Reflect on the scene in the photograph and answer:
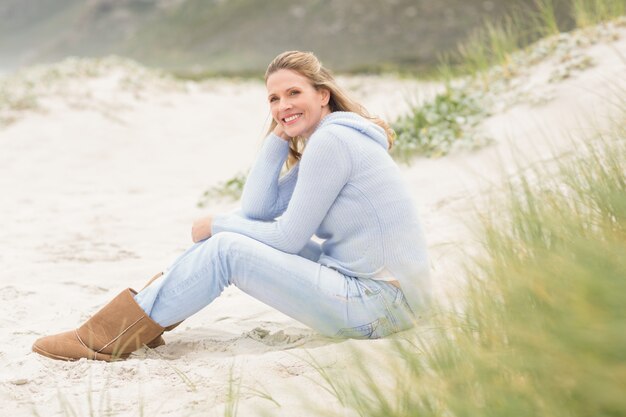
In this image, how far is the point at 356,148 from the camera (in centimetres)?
293

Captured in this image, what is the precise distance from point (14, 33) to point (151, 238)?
121987 millimetres

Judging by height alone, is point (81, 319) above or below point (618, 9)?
below

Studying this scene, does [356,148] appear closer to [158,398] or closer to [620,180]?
[620,180]

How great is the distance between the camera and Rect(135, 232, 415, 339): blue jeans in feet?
9.46

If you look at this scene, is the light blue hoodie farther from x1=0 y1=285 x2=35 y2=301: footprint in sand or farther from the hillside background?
the hillside background

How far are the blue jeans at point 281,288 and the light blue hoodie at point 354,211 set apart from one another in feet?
0.25

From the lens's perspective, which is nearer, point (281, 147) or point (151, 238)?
point (281, 147)

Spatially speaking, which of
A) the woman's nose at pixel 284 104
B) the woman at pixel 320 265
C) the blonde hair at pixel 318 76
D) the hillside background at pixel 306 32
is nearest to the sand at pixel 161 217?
the woman at pixel 320 265

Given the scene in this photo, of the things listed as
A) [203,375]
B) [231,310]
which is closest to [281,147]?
[231,310]

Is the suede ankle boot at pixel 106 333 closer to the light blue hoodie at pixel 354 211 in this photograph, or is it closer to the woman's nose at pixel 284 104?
the light blue hoodie at pixel 354 211

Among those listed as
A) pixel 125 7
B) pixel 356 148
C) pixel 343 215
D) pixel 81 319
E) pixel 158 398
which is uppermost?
pixel 125 7

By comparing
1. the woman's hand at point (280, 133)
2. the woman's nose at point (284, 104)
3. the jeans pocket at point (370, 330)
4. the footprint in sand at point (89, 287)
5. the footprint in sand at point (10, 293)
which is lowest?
the jeans pocket at point (370, 330)

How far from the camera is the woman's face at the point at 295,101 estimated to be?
10.3 feet

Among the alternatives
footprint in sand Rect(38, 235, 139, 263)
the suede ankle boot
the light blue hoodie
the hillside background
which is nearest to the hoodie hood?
the light blue hoodie
